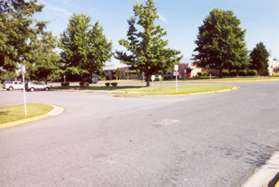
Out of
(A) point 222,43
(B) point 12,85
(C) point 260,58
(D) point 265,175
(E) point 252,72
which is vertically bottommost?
(D) point 265,175

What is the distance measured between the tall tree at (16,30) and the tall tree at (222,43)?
175 feet

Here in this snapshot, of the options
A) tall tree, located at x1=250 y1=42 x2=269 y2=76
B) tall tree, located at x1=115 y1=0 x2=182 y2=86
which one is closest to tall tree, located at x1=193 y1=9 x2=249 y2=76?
tall tree, located at x1=250 y1=42 x2=269 y2=76

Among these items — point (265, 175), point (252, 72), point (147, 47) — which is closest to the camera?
point (265, 175)

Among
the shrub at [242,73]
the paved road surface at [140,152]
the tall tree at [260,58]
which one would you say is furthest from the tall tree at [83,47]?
the tall tree at [260,58]

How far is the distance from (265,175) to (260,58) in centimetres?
7104

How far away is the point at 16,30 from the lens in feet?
43.0

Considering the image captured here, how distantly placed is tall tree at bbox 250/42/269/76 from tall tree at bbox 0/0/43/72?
6596 centimetres

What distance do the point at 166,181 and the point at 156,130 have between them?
4717 mm

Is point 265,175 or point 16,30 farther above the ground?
point 16,30

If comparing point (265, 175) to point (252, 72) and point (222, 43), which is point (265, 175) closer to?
point (222, 43)

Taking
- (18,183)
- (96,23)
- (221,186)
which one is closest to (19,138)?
(18,183)

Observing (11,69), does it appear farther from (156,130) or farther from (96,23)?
(96,23)

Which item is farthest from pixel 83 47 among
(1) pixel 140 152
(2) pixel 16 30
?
(1) pixel 140 152

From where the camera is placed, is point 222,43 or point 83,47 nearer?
point 83,47
